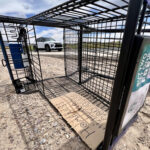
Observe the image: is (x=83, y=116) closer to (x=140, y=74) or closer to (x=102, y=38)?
(x=140, y=74)

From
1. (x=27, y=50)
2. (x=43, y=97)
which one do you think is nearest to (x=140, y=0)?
(x=43, y=97)

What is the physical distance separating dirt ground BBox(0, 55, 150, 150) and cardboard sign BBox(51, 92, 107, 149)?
4.0 inches

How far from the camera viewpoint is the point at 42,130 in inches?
59.6

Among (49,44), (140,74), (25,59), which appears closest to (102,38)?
(140,74)

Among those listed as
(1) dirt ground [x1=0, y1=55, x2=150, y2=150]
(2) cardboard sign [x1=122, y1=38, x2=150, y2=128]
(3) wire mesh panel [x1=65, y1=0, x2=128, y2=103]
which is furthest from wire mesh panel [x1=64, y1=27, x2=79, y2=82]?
(2) cardboard sign [x1=122, y1=38, x2=150, y2=128]

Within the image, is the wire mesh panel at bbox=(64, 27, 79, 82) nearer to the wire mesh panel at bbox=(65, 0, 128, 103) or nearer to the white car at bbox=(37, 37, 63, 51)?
the wire mesh panel at bbox=(65, 0, 128, 103)

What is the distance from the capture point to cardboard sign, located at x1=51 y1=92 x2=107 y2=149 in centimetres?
141

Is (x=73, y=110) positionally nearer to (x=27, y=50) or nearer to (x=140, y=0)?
(x=140, y=0)

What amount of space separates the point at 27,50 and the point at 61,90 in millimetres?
1497

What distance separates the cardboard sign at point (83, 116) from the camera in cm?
141

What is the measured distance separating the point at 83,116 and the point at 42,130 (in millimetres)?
752

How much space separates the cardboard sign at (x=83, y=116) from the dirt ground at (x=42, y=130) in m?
0.10

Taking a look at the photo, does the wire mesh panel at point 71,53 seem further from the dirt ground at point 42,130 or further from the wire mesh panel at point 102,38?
the dirt ground at point 42,130

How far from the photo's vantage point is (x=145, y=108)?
79.4 inches
